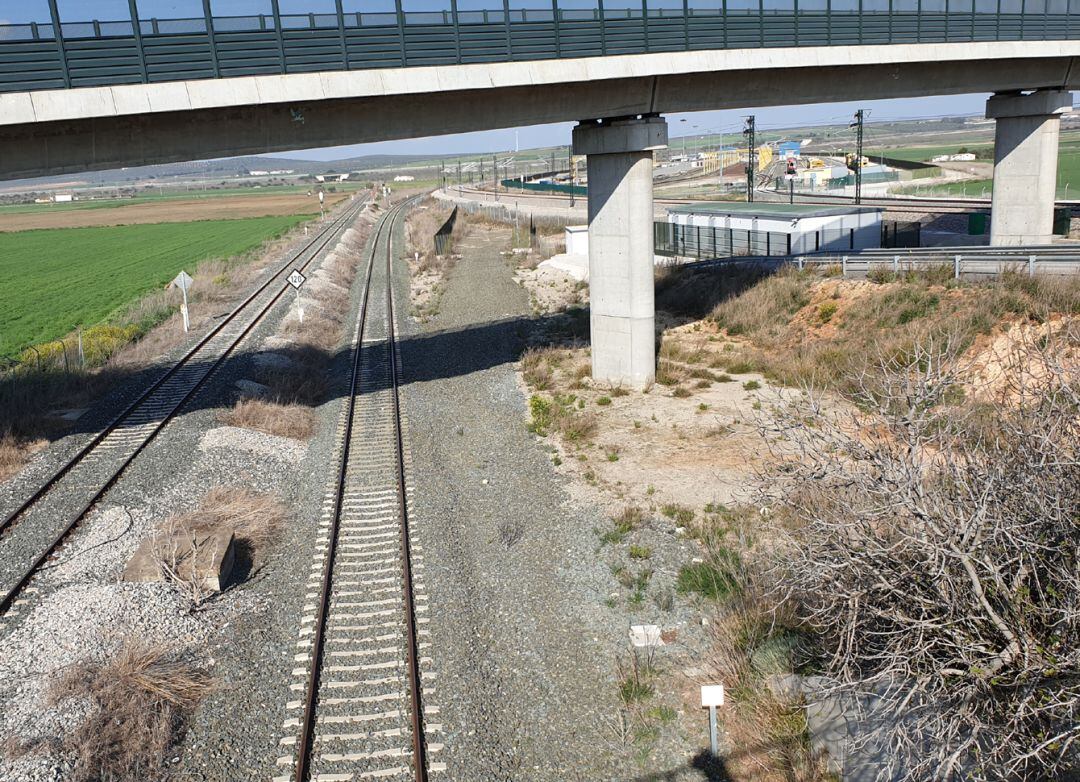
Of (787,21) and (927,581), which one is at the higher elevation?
(787,21)

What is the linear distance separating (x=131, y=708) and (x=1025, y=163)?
3435 centimetres

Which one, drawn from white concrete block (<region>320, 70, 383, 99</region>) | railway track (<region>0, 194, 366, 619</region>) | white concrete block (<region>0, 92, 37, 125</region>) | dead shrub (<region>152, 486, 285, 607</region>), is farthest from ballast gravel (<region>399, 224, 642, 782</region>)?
white concrete block (<region>0, 92, 37, 125</region>)

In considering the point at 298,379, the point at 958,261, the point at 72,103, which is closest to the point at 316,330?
the point at 298,379

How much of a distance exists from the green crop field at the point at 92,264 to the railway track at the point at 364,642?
24.0 meters

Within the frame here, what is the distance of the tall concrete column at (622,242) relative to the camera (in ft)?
77.2

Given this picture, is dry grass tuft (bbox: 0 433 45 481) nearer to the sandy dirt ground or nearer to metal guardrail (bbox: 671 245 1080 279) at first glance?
metal guardrail (bbox: 671 245 1080 279)

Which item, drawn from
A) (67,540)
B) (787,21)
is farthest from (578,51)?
(67,540)

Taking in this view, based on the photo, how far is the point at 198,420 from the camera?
2138cm

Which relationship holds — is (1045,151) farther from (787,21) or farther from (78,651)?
(78,651)

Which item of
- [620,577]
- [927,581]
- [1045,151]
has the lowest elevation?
[620,577]

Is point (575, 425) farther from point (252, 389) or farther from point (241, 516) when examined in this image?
point (252, 389)

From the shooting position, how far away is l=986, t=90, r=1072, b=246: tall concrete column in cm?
3294

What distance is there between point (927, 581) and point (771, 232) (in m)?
37.4

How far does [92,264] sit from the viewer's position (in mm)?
70875
